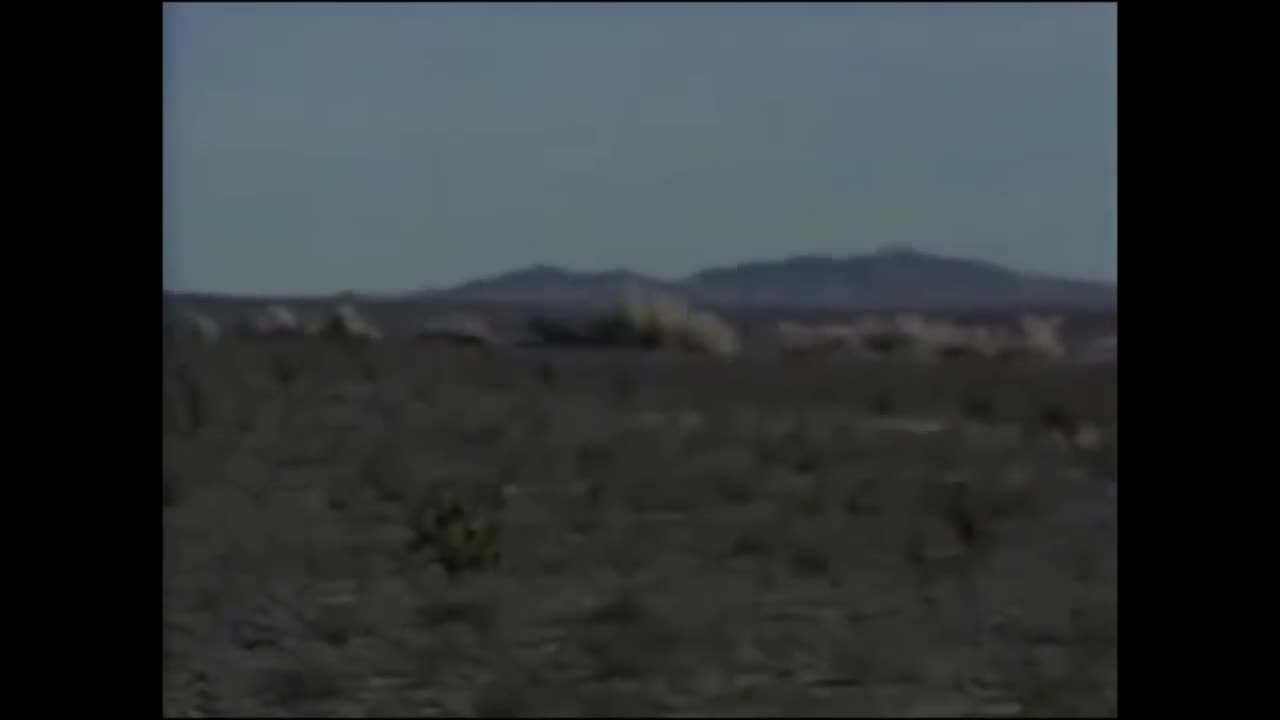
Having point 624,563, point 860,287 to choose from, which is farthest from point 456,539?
point 860,287

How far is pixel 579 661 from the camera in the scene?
42.4ft

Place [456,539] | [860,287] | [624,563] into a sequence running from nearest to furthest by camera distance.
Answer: [456,539], [624,563], [860,287]

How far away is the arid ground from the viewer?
12305 millimetres

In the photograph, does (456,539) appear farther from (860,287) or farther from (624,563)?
(860,287)

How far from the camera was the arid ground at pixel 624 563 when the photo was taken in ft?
40.4

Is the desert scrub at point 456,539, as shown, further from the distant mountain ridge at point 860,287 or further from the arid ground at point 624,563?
the distant mountain ridge at point 860,287

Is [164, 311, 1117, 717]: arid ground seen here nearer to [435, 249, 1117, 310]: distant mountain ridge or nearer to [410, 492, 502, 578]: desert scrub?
[410, 492, 502, 578]: desert scrub

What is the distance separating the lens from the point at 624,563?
16.8 m

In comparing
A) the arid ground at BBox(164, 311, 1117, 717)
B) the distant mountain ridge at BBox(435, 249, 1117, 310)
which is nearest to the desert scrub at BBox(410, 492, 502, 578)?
the arid ground at BBox(164, 311, 1117, 717)

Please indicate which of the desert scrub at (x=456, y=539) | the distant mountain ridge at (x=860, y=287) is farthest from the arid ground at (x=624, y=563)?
the distant mountain ridge at (x=860, y=287)
